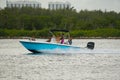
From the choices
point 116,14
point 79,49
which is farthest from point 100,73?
point 116,14

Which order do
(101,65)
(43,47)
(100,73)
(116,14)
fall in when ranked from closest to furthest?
1. (100,73)
2. (101,65)
3. (43,47)
4. (116,14)

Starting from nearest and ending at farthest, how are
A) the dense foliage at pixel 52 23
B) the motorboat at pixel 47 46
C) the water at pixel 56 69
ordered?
the water at pixel 56 69
the motorboat at pixel 47 46
the dense foliage at pixel 52 23

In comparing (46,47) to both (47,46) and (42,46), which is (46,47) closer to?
(47,46)

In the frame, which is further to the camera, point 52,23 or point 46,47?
point 52,23

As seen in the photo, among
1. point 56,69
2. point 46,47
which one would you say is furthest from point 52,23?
point 56,69

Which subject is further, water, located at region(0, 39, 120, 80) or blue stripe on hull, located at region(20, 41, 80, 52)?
blue stripe on hull, located at region(20, 41, 80, 52)

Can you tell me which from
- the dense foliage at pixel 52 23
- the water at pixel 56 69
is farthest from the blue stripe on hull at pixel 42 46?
the dense foliage at pixel 52 23

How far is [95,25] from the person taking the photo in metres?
163

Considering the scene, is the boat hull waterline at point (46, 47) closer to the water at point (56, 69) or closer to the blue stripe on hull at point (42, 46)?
the blue stripe on hull at point (42, 46)

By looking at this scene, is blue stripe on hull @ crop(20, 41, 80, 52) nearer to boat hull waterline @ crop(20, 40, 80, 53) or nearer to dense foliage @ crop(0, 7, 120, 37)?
boat hull waterline @ crop(20, 40, 80, 53)

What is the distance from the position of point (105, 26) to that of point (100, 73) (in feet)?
442

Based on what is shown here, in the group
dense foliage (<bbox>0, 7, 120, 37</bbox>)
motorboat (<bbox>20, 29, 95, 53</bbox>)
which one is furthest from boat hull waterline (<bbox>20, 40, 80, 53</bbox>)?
dense foliage (<bbox>0, 7, 120, 37</bbox>)

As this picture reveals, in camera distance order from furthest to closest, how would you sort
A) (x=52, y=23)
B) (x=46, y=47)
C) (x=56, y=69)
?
(x=52, y=23) < (x=46, y=47) < (x=56, y=69)

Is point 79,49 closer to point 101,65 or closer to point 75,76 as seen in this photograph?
point 101,65
